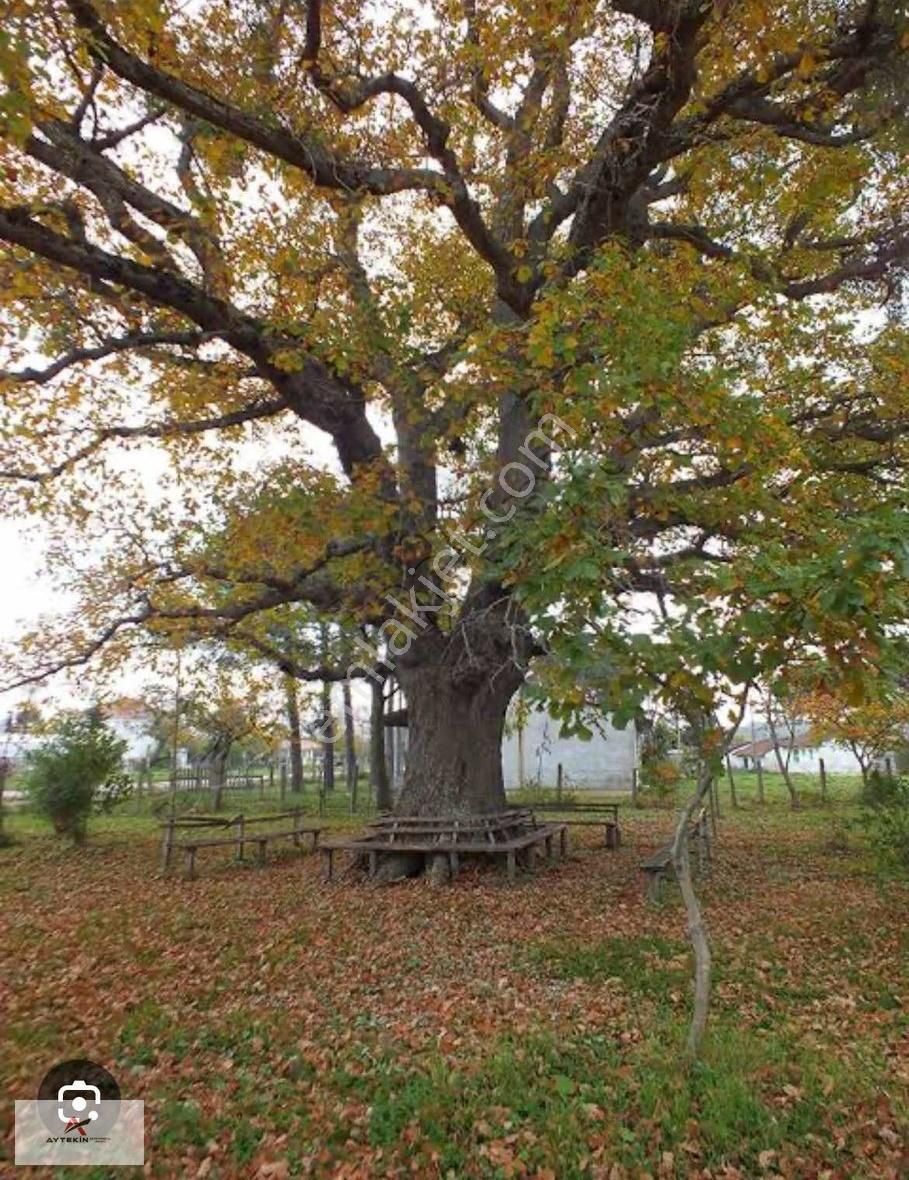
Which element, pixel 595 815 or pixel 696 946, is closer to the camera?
pixel 696 946

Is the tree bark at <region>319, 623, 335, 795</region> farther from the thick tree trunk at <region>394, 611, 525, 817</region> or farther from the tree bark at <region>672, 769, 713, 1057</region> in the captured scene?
the tree bark at <region>672, 769, 713, 1057</region>

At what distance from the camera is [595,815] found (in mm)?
15484

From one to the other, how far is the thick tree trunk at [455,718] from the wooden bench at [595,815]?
2212mm

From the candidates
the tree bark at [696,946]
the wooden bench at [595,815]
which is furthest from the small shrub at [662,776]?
the wooden bench at [595,815]

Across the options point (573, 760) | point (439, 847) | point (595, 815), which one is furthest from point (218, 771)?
point (439, 847)

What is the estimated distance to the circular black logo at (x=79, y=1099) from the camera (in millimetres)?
3348

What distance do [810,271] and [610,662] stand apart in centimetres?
715

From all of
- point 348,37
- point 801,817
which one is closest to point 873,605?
point 348,37

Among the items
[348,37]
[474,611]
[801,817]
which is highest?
[348,37]

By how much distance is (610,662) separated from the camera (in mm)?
3137

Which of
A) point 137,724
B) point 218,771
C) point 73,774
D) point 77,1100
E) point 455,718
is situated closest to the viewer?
point 77,1100

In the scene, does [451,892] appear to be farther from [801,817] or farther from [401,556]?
[801,817]

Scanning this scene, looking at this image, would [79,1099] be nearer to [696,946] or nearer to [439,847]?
[696,946]

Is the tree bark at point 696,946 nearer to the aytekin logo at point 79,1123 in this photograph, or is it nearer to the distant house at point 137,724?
the aytekin logo at point 79,1123
